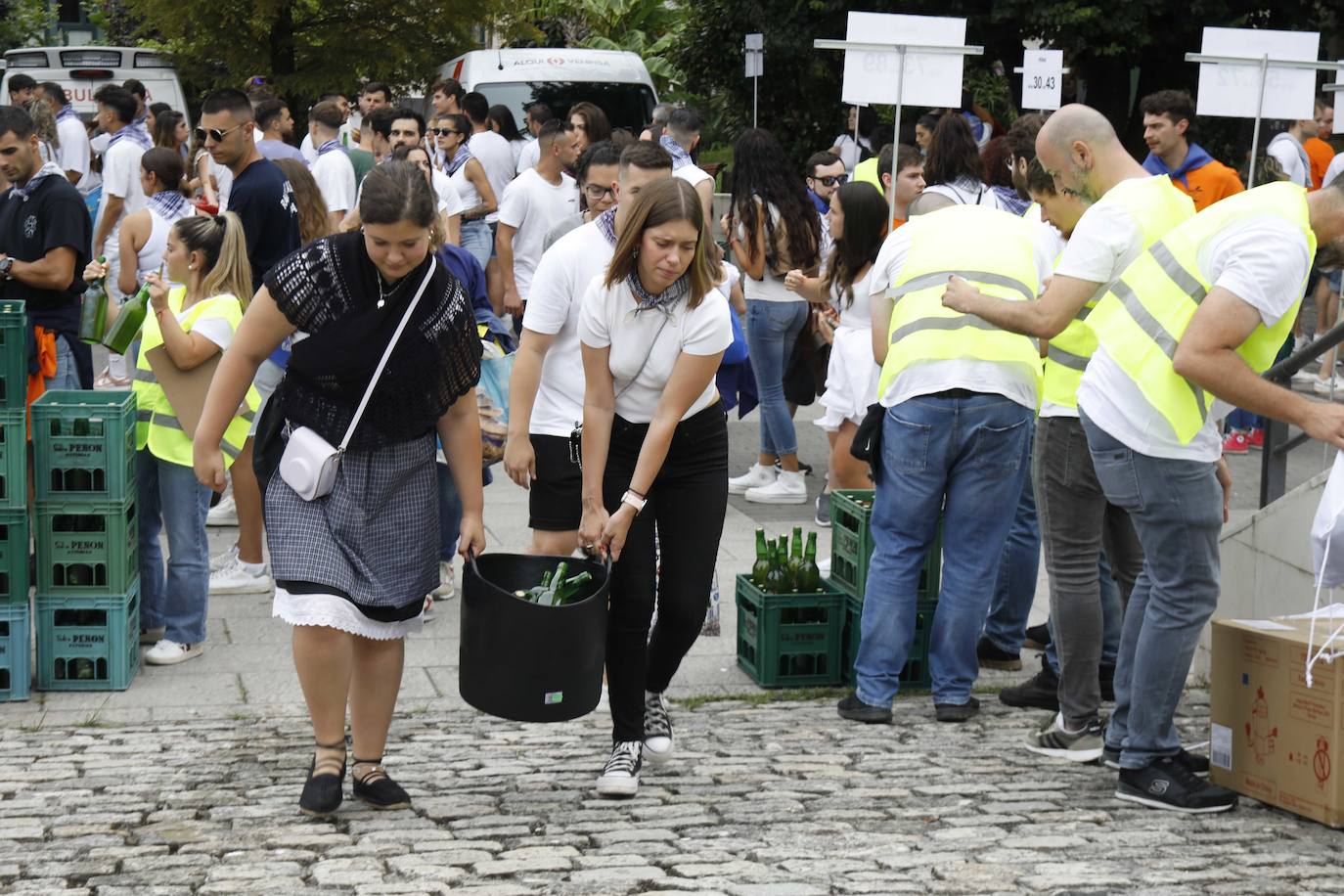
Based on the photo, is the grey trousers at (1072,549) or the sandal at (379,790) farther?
the grey trousers at (1072,549)

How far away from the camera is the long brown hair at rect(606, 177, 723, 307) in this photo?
503 centimetres

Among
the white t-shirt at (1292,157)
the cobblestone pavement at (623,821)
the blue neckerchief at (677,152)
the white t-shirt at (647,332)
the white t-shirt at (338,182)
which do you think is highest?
the white t-shirt at (1292,157)

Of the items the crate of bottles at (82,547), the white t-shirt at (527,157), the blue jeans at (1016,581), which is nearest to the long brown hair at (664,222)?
the blue jeans at (1016,581)

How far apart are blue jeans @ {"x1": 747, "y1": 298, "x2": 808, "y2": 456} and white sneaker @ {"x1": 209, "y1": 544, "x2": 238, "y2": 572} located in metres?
3.06

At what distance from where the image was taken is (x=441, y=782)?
5.36m

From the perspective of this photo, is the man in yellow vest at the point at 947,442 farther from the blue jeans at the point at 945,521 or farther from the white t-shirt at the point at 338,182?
the white t-shirt at the point at 338,182

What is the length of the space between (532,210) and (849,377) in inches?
132

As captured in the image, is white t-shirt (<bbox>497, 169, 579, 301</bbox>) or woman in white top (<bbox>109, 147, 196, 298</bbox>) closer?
woman in white top (<bbox>109, 147, 196, 298</bbox>)

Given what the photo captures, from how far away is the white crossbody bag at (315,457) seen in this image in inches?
185

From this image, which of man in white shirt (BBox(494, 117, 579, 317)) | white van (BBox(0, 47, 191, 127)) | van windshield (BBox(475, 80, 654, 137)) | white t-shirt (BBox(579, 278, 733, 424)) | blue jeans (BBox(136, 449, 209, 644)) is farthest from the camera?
white van (BBox(0, 47, 191, 127))

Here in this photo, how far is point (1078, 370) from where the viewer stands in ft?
18.6

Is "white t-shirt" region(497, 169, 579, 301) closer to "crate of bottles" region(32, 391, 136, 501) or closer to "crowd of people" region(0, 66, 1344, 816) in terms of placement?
"crowd of people" region(0, 66, 1344, 816)

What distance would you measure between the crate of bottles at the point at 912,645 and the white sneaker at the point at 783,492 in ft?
11.0

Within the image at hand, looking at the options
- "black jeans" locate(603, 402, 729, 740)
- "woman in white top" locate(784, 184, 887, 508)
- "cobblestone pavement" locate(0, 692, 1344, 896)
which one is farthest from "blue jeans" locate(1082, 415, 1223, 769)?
"woman in white top" locate(784, 184, 887, 508)
